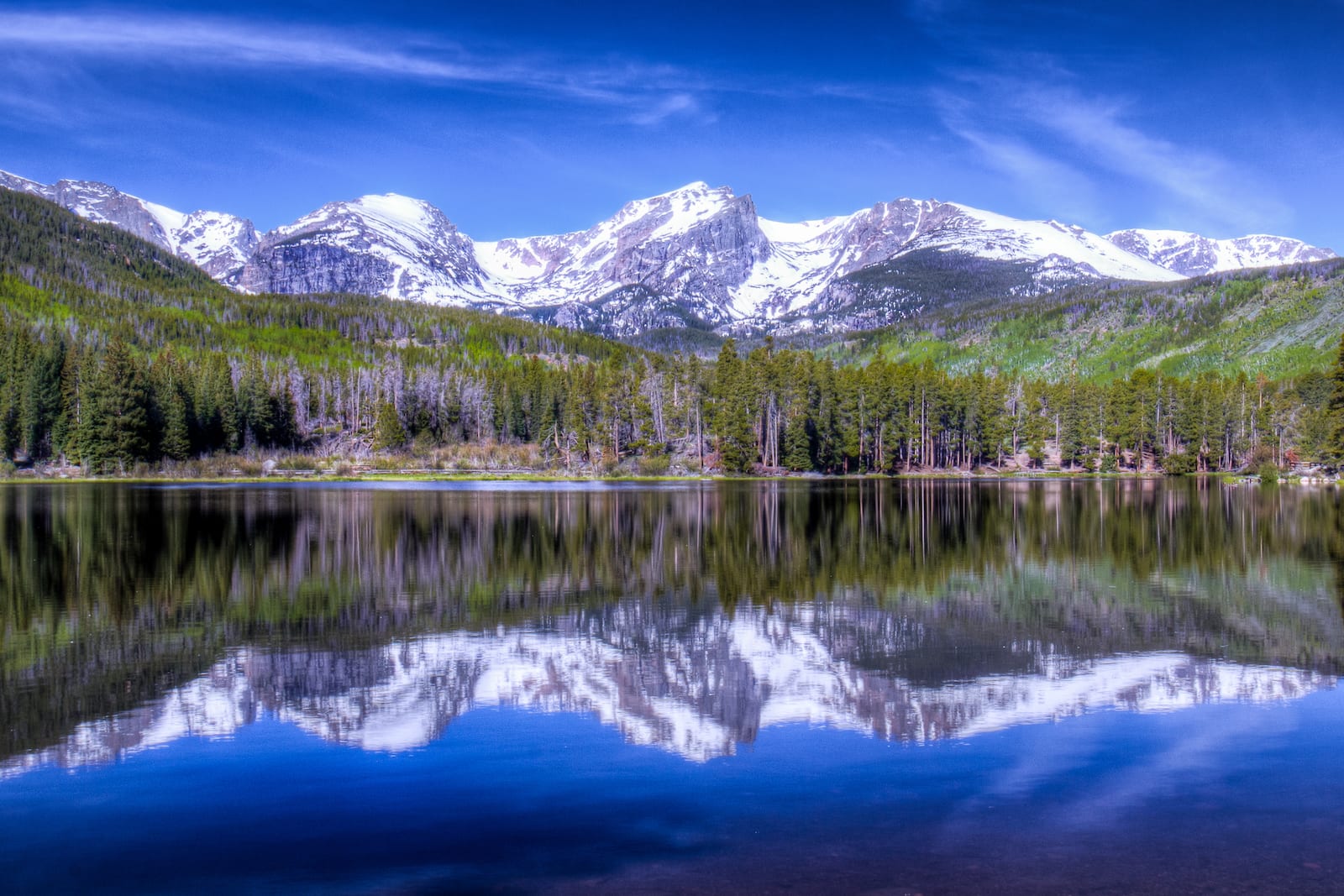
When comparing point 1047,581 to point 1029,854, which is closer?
point 1029,854

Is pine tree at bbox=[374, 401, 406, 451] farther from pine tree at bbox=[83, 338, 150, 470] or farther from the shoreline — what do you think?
pine tree at bbox=[83, 338, 150, 470]

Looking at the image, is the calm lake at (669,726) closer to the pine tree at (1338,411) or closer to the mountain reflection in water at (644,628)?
the mountain reflection in water at (644,628)

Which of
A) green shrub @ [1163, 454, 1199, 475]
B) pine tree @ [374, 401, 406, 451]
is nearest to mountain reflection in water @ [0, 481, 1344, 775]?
green shrub @ [1163, 454, 1199, 475]

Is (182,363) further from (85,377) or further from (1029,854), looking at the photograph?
(1029,854)

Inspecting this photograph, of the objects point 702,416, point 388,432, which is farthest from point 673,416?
point 388,432

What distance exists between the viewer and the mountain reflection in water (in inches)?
503

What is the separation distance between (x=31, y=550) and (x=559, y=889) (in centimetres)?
3018

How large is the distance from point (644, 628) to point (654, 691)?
4.44 meters

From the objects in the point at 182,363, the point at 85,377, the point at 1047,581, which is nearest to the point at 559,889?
the point at 1047,581

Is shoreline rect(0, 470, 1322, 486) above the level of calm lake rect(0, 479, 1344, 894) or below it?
above

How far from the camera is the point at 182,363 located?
13588 cm

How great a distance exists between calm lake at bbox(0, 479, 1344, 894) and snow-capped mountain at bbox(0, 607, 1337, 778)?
0.26 ft

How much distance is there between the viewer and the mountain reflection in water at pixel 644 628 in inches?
503

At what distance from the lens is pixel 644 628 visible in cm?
1820
